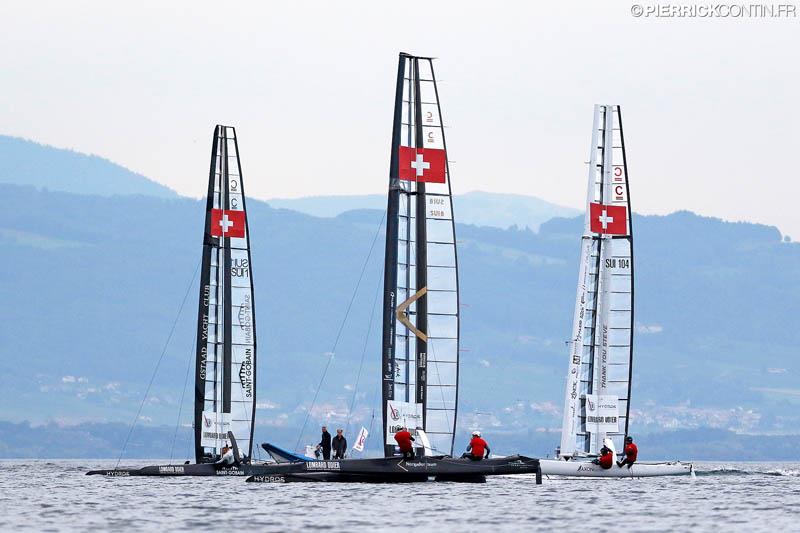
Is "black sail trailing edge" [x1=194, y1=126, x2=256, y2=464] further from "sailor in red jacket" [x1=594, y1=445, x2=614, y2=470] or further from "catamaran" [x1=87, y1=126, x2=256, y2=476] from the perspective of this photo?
"sailor in red jacket" [x1=594, y1=445, x2=614, y2=470]

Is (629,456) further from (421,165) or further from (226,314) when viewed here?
(226,314)

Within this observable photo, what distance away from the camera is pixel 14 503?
182 feet

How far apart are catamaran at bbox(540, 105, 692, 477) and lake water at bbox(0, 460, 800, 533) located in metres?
2.92

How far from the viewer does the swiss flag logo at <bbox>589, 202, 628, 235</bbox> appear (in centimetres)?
7069

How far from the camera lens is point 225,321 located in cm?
7556

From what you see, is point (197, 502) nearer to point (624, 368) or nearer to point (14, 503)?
point (14, 503)

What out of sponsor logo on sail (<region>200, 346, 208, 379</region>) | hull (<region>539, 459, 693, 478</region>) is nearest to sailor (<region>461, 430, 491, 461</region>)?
hull (<region>539, 459, 693, 478</region>)

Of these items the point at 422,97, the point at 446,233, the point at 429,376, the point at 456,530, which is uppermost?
the point at 422,97

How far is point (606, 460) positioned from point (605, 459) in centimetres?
5

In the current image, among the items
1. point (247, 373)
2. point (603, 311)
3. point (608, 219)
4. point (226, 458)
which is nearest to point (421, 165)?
point (608, 219)

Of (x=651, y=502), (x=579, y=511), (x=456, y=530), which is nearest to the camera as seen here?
(x=456, y=530)

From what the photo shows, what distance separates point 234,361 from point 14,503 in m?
20.8

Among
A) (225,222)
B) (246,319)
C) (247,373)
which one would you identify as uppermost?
(225,222)

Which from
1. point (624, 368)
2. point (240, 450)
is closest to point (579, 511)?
point (624, 368)
